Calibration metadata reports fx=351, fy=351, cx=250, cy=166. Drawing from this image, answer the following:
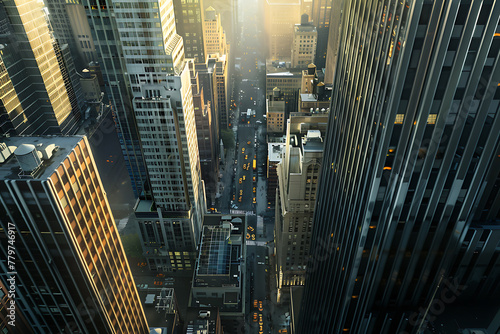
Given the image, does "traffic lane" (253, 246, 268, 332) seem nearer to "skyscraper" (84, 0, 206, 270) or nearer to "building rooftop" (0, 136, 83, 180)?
"skyscraper" (84, 0, 206, 270)

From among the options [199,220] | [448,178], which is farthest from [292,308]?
[448,178]

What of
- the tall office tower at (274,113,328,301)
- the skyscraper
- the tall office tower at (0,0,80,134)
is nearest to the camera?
the skyscraper

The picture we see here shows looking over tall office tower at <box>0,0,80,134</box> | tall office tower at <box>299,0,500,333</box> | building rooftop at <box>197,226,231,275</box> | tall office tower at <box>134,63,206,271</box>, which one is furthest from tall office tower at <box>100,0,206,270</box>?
tall office tower at <box>299,0,500,333</box>

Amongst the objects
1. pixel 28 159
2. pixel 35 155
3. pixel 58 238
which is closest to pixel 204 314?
pixel 58 238

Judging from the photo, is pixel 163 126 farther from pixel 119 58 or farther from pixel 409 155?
pixel 409 155

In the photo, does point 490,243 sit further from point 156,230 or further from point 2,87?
point 2,87

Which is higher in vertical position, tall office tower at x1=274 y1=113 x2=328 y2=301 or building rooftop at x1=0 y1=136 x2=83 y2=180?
building rooftop at x1=0 y1=136 x2=83 y2=180
